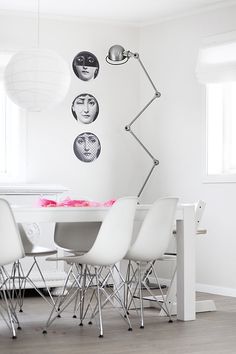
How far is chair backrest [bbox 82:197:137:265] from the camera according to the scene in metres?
4.73

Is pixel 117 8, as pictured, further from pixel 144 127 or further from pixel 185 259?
pixel 185 259

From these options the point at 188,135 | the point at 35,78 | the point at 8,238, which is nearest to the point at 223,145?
the point at 188,135

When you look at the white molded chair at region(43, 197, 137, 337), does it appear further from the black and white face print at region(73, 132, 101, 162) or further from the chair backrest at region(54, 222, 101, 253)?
the black and white face print at region(73, 132, 101, 162)

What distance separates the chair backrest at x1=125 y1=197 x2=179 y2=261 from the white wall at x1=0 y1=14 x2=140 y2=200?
2330 millimetres

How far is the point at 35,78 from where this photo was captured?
5254 millimetres

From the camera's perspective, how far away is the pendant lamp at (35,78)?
207 inches

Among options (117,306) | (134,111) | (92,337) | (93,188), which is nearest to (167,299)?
(117,306)

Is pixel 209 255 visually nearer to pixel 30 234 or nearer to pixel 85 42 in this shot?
pixel 30 234

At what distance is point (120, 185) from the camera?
7.69 metres

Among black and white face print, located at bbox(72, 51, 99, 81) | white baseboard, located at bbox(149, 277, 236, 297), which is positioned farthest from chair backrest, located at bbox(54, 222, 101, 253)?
black and white face print, located at bbox(72, 51, 99, 81)

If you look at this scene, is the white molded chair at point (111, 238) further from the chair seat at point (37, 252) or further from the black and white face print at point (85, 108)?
the black and white face print at point (85, 108)

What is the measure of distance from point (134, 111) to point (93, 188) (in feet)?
2.98

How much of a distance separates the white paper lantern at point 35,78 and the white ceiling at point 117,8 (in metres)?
1.69

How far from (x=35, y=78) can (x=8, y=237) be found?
1272mm
